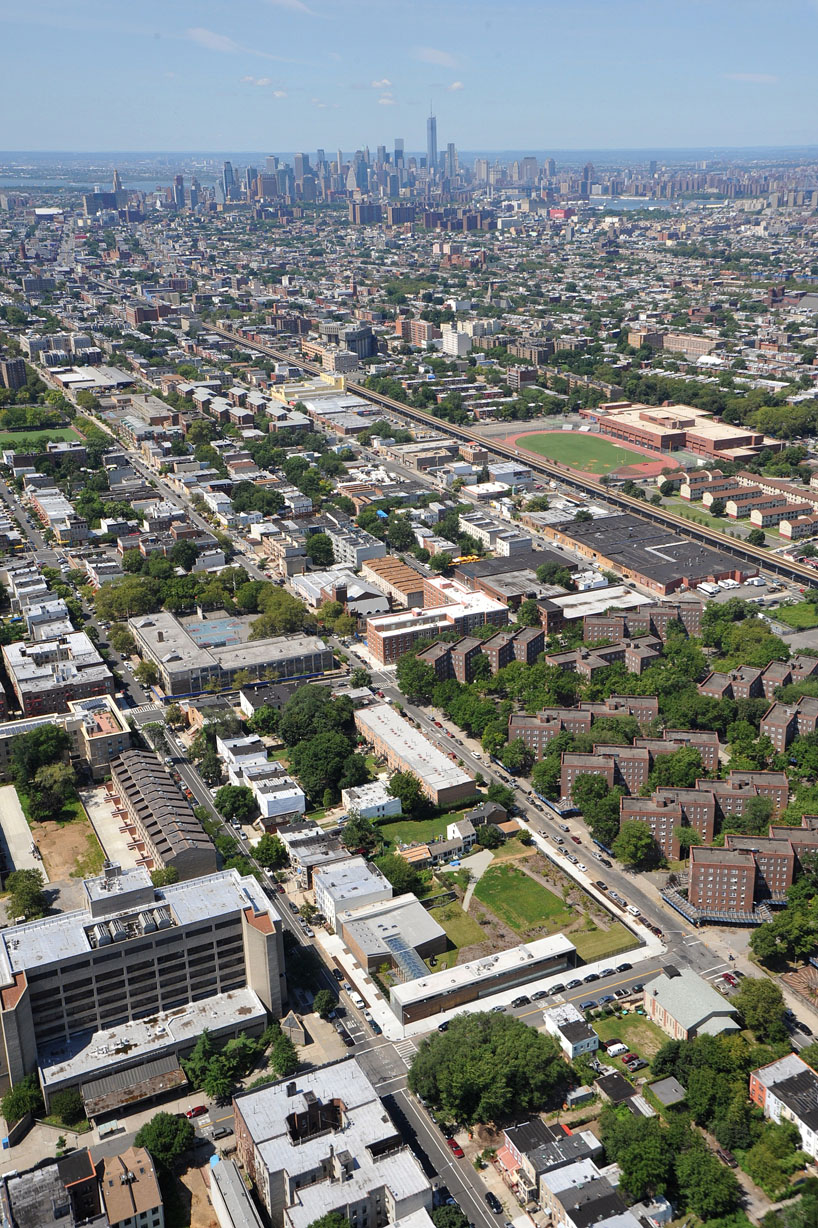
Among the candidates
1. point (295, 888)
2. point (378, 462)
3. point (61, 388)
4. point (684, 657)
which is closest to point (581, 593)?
point (684, 657)

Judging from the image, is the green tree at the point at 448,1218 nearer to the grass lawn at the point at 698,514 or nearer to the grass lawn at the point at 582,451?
the grass lawn at the point at 698,514

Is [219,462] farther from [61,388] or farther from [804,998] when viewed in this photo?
[804,998]

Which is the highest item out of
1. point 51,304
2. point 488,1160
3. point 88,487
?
point 51,304

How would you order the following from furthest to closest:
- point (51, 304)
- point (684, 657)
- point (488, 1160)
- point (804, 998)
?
point (51, 304) < point (684, 657) < point (804, 998) < point (488, 1160)

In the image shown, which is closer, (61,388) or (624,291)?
(61,388)

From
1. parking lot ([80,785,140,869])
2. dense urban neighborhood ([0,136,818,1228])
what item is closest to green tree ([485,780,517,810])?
dense urban neighborhood ([0,136,818,1228])

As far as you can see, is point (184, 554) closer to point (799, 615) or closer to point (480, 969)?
point (799, 615)

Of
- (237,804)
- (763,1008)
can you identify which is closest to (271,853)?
(237,804)

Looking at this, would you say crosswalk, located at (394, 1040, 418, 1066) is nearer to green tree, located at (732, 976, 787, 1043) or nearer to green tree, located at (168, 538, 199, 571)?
green tree, located at (732, 976, 787, 1043)
